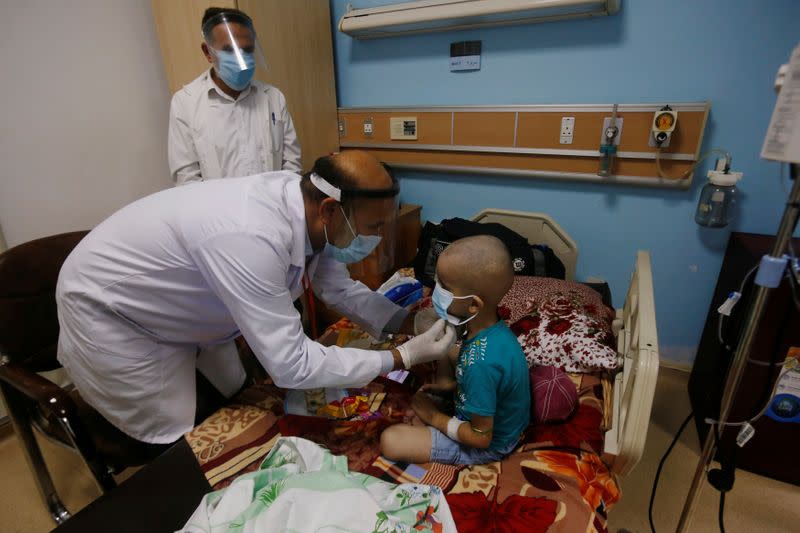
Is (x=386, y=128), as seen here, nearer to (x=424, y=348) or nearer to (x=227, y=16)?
(x=227, y=16)

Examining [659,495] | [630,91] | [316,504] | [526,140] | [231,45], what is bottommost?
[659,495]

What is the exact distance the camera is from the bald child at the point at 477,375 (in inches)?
45.5

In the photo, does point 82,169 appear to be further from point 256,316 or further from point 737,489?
point 737,489

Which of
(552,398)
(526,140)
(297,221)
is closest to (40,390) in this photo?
(297,221)

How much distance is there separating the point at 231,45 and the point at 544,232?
6.38 feet

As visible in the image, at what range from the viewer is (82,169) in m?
2.21

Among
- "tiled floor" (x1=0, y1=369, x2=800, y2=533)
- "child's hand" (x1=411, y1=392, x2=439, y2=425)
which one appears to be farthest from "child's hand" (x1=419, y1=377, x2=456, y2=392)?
"tiled floor" (x1=0, y1=369, x2=800, y2=533)

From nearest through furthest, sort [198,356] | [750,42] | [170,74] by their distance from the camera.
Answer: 1. [198,356]
2. [750,42]
3. [170,74]

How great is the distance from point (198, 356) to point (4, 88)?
161 centimetres

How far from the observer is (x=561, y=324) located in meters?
1.76

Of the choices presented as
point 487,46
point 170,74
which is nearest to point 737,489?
point 487,46

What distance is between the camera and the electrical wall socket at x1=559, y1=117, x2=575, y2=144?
2234 mm

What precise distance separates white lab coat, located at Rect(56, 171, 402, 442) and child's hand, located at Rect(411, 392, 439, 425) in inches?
8.6

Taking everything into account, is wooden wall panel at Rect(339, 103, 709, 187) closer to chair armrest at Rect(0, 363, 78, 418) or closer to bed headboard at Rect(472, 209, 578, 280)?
bed headboard at Rect(472, 209, 578, 280)
